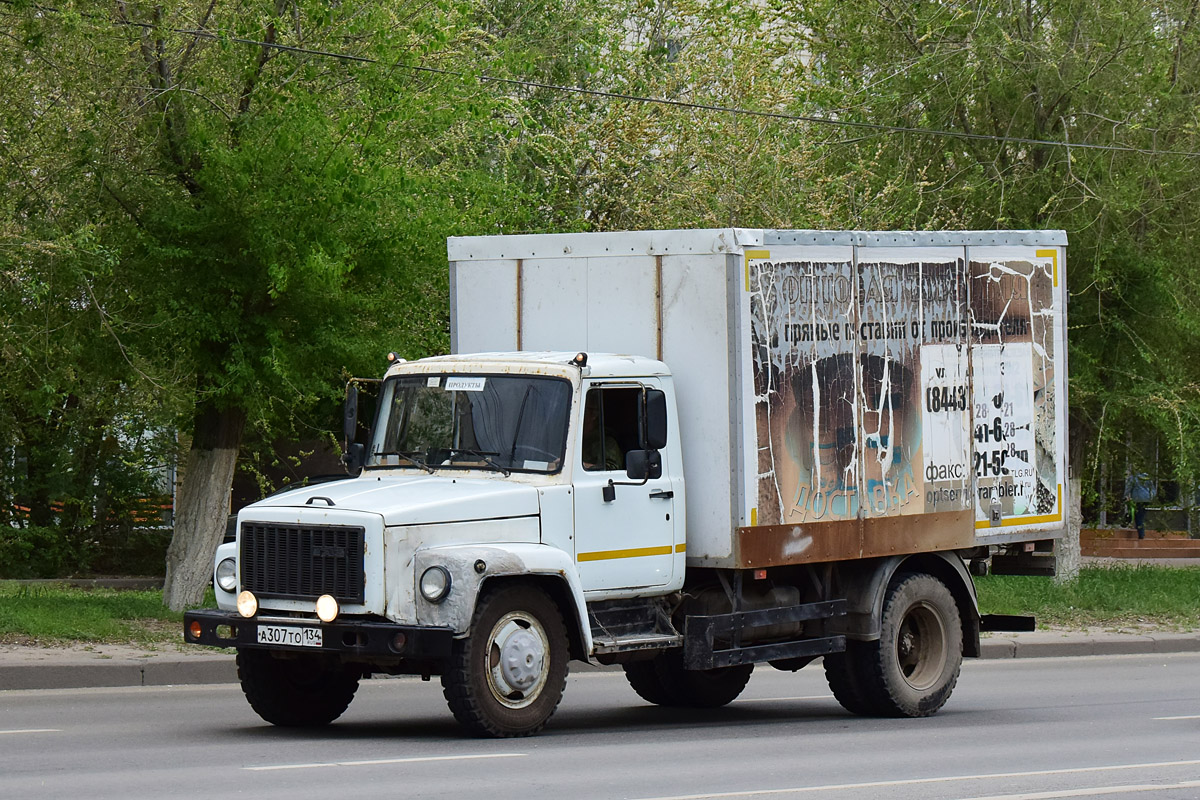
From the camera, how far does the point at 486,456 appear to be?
1154cm

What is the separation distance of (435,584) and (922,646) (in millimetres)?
4715

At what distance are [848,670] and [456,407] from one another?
3.63 m

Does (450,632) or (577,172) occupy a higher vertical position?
Answer: (577,172)

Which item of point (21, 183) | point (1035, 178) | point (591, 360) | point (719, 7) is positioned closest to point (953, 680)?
point (591, 360)

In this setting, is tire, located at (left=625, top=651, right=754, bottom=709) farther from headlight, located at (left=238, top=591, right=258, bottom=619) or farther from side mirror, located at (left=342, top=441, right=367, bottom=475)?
headlight, located at (left=238, top=591, right=258, bottom=619)

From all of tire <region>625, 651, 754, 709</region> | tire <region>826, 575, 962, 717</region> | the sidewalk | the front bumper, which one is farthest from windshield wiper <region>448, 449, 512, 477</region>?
the sidewalk

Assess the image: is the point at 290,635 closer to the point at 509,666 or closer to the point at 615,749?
the point at 509,666

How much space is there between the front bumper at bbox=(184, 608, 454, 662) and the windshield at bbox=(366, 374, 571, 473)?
143 centimetres

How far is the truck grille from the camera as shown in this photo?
35.0ft

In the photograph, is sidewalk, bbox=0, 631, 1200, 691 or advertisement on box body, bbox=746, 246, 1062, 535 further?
sidewalk, bbox=0, 631, 1200, 691

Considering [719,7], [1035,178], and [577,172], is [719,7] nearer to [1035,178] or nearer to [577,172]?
[577,172]

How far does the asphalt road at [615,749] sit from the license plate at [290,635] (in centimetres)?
62

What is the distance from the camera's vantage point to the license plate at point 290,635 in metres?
10.7

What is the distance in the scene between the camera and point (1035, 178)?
23.4 metres
